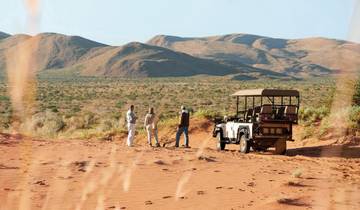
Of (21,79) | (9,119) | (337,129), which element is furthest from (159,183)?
(9,119)

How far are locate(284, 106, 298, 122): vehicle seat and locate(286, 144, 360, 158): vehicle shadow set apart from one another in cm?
Result: 153

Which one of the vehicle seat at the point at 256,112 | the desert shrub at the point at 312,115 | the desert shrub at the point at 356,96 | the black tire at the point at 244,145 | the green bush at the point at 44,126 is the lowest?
the green bush at the point at 44,126

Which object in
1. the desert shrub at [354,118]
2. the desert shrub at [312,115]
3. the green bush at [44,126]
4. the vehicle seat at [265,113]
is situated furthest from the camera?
the green bush at [44,126]

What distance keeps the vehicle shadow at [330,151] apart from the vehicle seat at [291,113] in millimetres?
1528

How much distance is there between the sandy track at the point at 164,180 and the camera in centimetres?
1129

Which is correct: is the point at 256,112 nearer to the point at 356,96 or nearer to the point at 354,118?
the point at 354,118

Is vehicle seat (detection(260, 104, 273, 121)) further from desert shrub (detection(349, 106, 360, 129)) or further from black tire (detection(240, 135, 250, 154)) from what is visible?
desert shrub (detection(349, 106, 360, 129))

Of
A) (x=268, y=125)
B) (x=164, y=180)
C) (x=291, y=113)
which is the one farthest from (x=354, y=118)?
(x=164, y=180)

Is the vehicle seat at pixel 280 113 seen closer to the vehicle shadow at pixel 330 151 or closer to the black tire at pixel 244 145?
the black tire at pixel 244 145

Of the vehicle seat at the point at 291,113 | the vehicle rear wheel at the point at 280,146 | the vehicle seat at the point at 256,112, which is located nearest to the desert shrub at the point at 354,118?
the vehicle seat at the point at 291,113

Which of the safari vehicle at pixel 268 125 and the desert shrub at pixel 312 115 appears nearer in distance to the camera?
the safari vehicle at pixel 268 125

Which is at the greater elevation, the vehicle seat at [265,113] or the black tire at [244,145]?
the vehicle seat at [265,113]

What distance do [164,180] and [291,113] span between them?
7.51 m

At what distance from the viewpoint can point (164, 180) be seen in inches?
527
